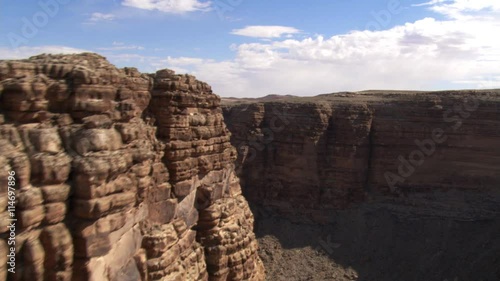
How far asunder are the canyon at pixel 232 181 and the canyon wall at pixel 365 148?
0.13m

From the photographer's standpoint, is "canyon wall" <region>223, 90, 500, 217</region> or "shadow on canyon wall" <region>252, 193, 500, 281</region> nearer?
"shadow on canyon wall" <region>252, 193, 500, 281</region>

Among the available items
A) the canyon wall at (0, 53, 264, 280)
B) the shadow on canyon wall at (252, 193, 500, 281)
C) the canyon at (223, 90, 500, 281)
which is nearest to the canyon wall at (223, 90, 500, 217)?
the canyon at (223, 90, 500, 281)

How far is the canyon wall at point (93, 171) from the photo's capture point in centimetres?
866

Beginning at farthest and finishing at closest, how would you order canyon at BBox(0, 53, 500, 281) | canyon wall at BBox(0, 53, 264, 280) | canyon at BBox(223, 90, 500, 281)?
canyon at BBox(223, 90, 500, 281)
canyon at BBox(0, 53, 500, 281)
canyon wall at BBox(0, 53, 264, 280)

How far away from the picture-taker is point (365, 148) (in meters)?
46.0

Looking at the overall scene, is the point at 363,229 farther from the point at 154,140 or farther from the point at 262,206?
the point at 154,140

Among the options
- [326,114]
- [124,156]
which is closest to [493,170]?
[326,114]

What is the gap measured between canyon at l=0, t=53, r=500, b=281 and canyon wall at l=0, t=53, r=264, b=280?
3 cm

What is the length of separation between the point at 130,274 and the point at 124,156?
325cm

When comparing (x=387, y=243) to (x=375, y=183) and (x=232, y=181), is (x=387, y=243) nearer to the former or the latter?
(x=375, y=183)

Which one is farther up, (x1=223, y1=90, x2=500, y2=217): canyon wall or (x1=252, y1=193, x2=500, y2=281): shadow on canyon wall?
(x1=223, y1=90, x2=500, y2=217): canyon wall

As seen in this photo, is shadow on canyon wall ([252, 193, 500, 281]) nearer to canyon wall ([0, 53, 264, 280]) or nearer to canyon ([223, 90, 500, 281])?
canyon ([223, 90, 500, 281])

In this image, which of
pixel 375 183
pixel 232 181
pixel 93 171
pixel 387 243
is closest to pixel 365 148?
pixel 375 183

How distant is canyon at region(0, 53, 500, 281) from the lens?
9.16m
